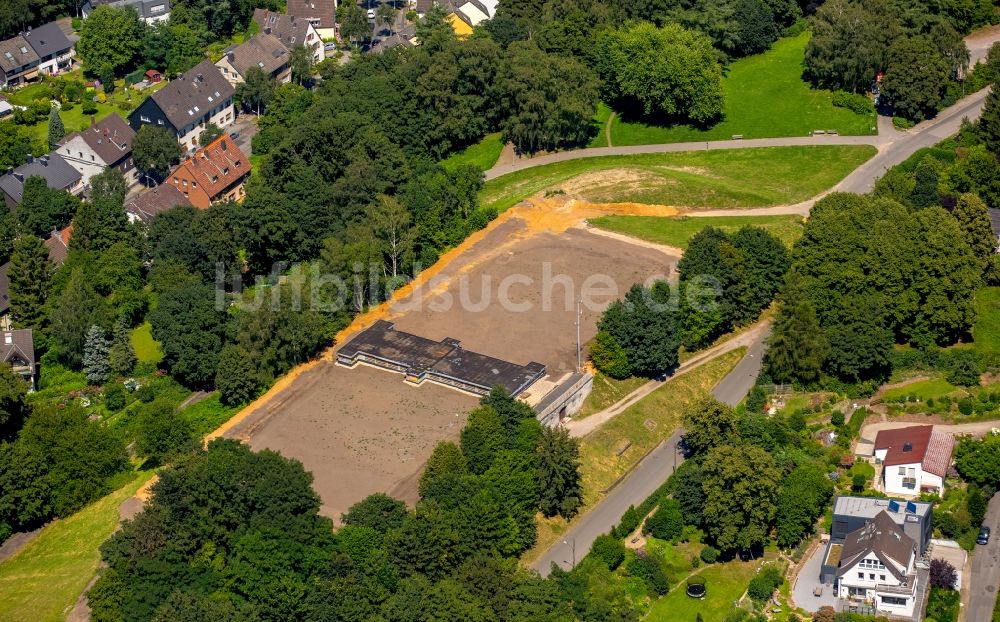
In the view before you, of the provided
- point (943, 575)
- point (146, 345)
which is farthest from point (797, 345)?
point (146, 345)

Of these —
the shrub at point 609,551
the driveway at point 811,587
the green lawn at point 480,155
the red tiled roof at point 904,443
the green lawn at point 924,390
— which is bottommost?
the driveway at point 811,587

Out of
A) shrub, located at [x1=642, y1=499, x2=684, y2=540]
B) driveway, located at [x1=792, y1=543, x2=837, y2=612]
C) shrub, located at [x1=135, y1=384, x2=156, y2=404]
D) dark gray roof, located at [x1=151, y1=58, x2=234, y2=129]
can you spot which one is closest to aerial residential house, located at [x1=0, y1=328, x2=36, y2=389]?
shrub, located at [x1=135, y1=384, x2=156, y2=404]

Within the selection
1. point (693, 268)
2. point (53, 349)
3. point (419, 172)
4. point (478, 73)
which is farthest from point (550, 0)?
point (53, 349)

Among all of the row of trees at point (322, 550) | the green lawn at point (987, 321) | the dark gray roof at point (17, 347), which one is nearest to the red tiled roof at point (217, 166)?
the dark gray roof at point (17, 347)

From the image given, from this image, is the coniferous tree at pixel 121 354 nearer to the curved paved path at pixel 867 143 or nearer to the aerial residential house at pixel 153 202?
the aerial residential house at pixel 153 202

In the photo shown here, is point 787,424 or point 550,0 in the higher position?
point 550,0

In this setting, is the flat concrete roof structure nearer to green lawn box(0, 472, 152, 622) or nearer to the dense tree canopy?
green lawn box(0, 472, 152, 622)

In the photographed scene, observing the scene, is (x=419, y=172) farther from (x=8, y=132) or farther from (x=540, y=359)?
(x=8, y=132)
